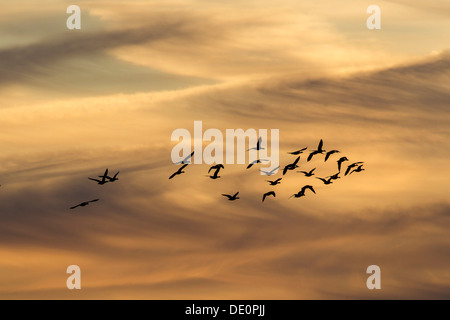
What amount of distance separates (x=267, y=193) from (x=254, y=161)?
1543cm

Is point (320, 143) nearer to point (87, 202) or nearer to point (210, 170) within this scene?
point (210, 170)

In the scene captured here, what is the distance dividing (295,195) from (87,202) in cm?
3563

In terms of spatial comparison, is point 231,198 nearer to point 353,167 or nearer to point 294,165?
point 294,165

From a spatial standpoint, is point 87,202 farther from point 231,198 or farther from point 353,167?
point 353,167

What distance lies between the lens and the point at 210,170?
14600 cm

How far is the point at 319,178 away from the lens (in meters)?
150

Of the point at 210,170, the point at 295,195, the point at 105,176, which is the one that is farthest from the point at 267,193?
the point at 105,176

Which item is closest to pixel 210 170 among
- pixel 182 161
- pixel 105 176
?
pixel 182 161

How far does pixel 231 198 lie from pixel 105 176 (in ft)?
70.7

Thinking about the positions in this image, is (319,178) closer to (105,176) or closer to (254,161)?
(254,161)

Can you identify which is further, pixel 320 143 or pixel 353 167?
pixel 353 167

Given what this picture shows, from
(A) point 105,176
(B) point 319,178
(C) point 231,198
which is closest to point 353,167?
(B) point 319,178

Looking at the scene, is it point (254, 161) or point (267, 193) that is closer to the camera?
point (254, 161)

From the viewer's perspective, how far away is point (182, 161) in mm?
148125
